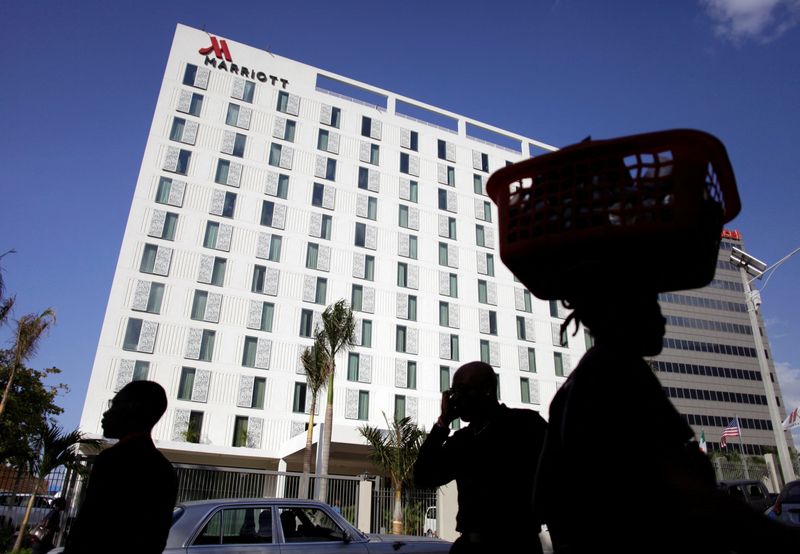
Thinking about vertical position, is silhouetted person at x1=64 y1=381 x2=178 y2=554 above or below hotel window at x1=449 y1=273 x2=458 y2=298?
below

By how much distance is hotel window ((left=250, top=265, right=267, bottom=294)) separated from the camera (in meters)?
37.5

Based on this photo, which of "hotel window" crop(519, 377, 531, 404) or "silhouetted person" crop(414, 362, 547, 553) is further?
"hotel window" crop(519, 377, 531, 404)

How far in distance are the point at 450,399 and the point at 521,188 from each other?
1.55 meters

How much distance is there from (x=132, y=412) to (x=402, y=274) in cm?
3961

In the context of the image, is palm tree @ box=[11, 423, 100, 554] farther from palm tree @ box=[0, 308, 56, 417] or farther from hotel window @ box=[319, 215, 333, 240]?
hotel window @ box=[319, 215, 333, 240]

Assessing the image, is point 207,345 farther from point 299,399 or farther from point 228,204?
point 228,204

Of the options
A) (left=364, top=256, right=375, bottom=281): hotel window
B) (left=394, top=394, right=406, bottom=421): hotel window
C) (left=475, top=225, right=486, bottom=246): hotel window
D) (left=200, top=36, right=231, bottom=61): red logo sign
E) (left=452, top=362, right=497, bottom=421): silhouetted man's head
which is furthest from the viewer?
(left=475, top=225, right=486, bottom=246): hotel window

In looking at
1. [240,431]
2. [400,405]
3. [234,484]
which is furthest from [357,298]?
[234,484]

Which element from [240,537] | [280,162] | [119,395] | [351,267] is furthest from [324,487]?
[280,162]

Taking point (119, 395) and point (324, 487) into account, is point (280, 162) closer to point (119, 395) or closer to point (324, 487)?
point (324, 487)

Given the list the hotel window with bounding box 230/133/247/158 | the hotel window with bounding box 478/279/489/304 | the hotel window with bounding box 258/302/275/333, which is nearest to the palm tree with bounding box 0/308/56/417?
the hotel window with bounding box 258/302/275/333

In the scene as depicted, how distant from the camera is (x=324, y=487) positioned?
15602 millimetres

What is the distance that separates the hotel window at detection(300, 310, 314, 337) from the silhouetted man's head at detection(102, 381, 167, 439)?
3505cm

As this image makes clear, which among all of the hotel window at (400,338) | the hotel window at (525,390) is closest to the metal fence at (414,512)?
the hotel window at (400,338)
